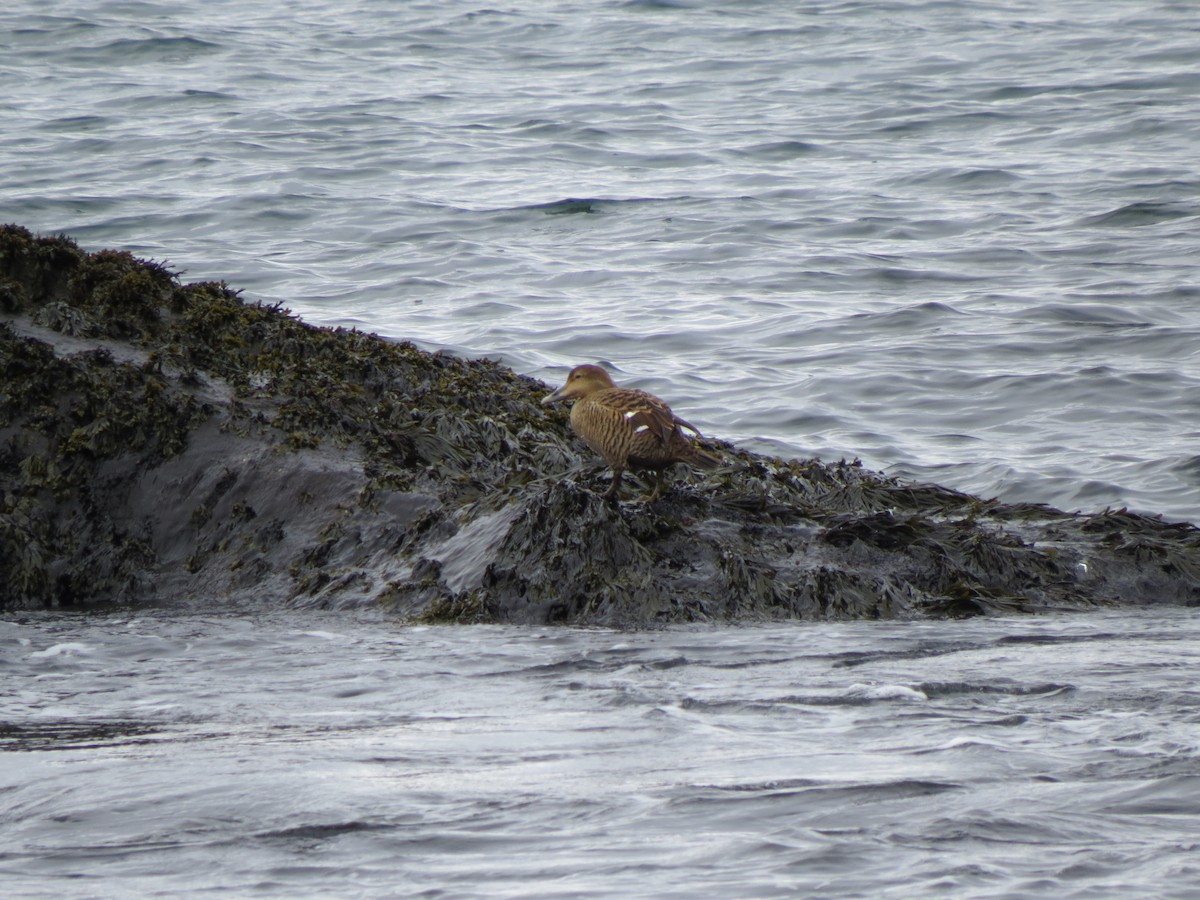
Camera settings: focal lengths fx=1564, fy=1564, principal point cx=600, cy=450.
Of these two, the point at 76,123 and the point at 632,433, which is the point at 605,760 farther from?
the point at 76,123

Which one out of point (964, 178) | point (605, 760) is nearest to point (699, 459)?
point (605, 760)

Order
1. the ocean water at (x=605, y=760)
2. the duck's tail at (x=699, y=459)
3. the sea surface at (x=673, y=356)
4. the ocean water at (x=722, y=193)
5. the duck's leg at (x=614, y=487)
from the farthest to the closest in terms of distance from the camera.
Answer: the ocean water at (x=722, y=193) → the duck's tail at (x=699, y=459) → the duck's leg at (x=614, y=487) → the sea surface at (x=673, y=356) → the ocean water at (x=605, y=760)

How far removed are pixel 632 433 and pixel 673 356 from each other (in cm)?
621

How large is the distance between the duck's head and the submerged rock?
25 centimetres

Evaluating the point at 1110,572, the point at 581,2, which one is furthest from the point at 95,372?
the point at 581,2

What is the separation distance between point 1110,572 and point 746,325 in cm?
729

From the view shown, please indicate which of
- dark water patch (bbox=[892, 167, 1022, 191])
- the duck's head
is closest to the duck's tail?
the duck's head

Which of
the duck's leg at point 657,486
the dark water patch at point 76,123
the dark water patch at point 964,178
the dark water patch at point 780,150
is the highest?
the dark water patch at point 76,123

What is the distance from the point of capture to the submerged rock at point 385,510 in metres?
5.96

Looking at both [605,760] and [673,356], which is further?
[673,356]

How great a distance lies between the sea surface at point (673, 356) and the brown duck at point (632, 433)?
34.0 inches

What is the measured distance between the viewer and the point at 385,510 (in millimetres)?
6363

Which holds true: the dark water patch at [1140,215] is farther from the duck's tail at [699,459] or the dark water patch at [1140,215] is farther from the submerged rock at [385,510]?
the duck's tail at [699,459]

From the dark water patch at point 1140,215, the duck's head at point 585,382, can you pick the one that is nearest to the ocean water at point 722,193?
the dark water patch at point 1140,215
